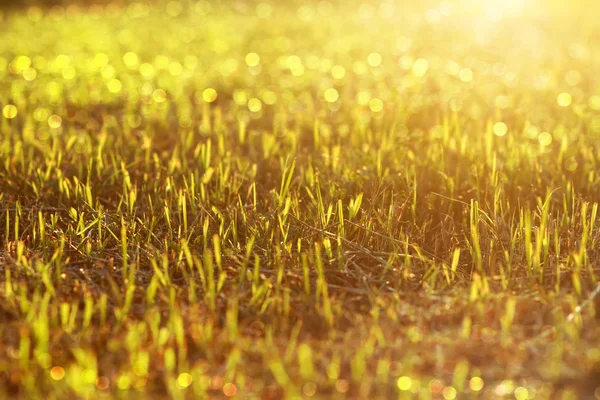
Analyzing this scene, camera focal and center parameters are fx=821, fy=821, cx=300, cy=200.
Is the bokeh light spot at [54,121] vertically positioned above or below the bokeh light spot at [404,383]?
below

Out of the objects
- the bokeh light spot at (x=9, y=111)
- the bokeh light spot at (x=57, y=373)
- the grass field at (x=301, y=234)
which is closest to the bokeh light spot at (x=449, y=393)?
the grass field at (x=301, y=234)

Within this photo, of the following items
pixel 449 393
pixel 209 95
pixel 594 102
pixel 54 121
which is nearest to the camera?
pixel 449 393

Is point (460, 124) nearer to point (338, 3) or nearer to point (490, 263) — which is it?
point (490, 263)

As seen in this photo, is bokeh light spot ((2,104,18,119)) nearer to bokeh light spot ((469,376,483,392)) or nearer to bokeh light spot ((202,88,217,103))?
bokeh light spot ((202,88,217,103))

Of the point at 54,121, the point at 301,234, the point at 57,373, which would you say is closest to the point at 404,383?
the point at 57,373

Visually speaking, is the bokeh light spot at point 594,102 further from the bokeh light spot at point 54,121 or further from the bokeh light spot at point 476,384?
the bokeh light spot at point 476,384

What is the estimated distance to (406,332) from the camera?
1794 mm

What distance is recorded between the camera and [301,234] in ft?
7.79

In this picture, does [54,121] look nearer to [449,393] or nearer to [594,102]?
[594,102]

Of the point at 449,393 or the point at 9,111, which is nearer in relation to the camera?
the point at 449,393

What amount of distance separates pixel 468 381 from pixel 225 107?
3.03 metres

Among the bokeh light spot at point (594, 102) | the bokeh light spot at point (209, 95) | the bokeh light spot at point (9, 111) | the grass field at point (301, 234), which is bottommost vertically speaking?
the bokeh light spot at point (209, 95)

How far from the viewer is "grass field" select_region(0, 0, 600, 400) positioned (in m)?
1.65

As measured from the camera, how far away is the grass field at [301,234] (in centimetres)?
165
